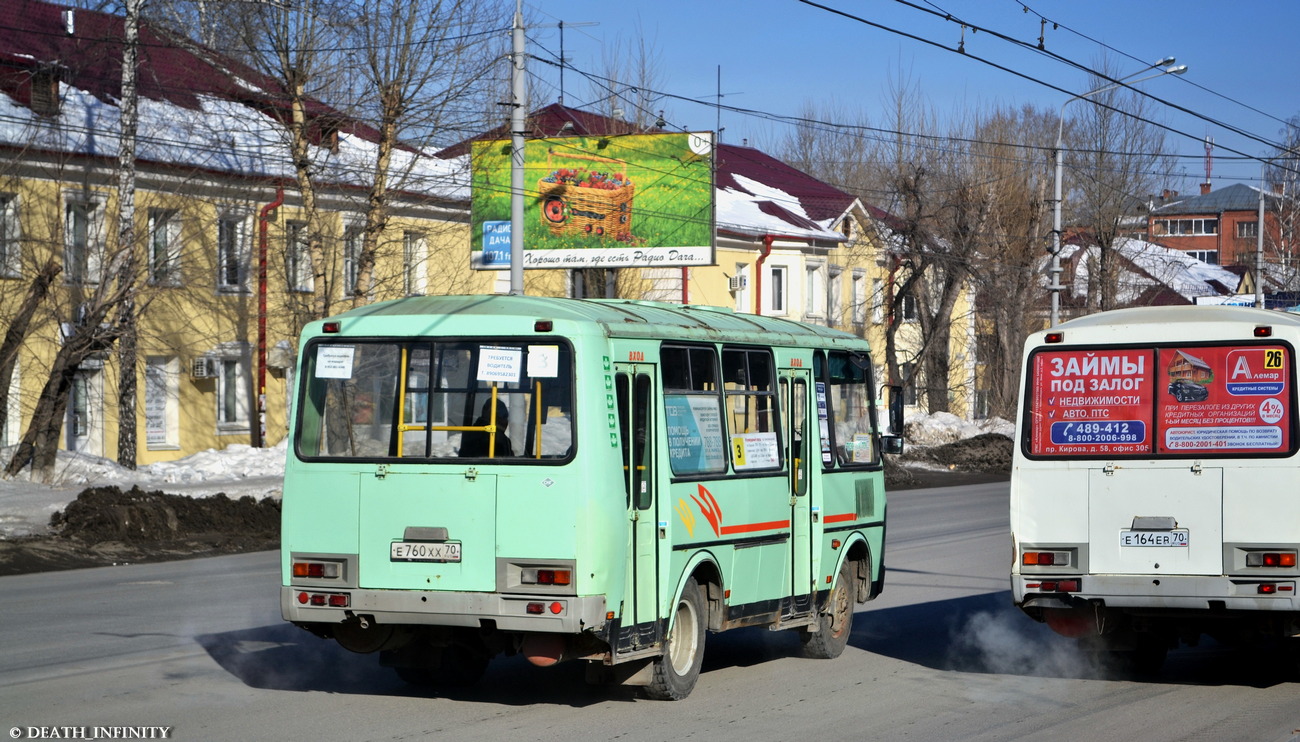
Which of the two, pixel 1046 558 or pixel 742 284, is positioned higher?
pixel 742 284

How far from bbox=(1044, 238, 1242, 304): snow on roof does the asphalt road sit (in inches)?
1781

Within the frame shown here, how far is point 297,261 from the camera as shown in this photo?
108 feet

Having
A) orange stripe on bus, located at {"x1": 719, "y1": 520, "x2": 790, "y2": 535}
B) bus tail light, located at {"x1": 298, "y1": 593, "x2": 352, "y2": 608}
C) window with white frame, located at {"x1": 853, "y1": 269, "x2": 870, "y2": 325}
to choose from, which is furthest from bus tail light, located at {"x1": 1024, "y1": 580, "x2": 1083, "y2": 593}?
window with white frame, located at {"x1": 853, "y1": 269, "x2": 870, "y2": 325}

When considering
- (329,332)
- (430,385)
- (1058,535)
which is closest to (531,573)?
(430,385)

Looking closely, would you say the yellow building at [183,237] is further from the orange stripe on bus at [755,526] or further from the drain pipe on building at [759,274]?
the orange stripe on bus at [755,526]

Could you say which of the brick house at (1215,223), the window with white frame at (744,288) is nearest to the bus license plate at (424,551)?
→ the window with white frame at (744,288)

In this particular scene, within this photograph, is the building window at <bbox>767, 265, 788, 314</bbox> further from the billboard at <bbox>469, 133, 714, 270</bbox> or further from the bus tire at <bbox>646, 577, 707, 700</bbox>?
the bus tire at <bbox>646, 577, 707, 700</bbox>

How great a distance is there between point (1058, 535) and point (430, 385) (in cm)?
431

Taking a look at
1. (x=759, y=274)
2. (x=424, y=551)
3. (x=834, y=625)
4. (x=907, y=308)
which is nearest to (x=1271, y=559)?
(x=834, y=625)

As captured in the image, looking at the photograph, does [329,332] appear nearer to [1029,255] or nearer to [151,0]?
[151,0]

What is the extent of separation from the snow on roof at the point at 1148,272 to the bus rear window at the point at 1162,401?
46.0m

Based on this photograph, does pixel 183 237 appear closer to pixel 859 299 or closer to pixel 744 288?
pixel 744 288

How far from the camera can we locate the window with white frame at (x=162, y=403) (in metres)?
31.8

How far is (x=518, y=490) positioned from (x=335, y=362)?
1.48 meters
